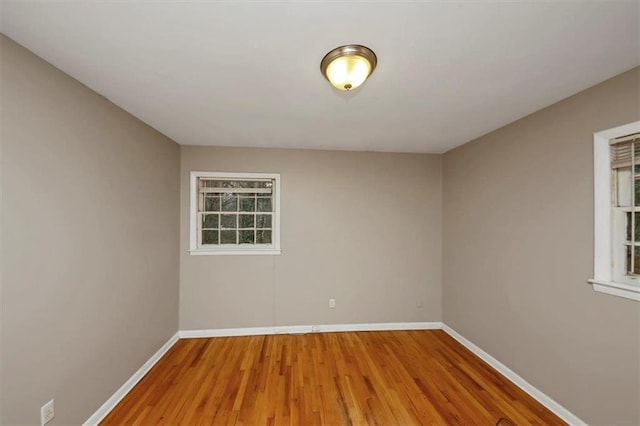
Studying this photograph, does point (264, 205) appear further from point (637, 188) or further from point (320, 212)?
point (637, 188)

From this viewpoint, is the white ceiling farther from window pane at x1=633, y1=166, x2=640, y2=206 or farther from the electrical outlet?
the electrical outlet

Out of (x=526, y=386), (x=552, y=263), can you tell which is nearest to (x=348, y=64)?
(x=552, y=263)

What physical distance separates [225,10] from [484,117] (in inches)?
90.0

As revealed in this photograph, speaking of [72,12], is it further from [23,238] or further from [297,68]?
[23,238]

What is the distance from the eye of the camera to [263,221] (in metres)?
3.43

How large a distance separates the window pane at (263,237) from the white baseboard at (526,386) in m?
2.81

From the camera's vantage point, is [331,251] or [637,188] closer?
[637,188]

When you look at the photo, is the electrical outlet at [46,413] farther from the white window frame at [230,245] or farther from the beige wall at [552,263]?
the beige wall at [552,263]

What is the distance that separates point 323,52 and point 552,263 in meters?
2.42

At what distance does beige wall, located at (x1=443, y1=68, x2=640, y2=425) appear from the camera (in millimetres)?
1623

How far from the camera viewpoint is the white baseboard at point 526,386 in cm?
187

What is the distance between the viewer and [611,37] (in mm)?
1252

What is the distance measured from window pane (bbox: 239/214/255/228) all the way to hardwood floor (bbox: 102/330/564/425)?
1.49m

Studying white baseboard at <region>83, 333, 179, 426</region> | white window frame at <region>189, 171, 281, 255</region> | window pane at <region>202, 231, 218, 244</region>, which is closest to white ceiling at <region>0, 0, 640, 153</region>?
white window frame at <region>189, 171, 281, 255</region>
